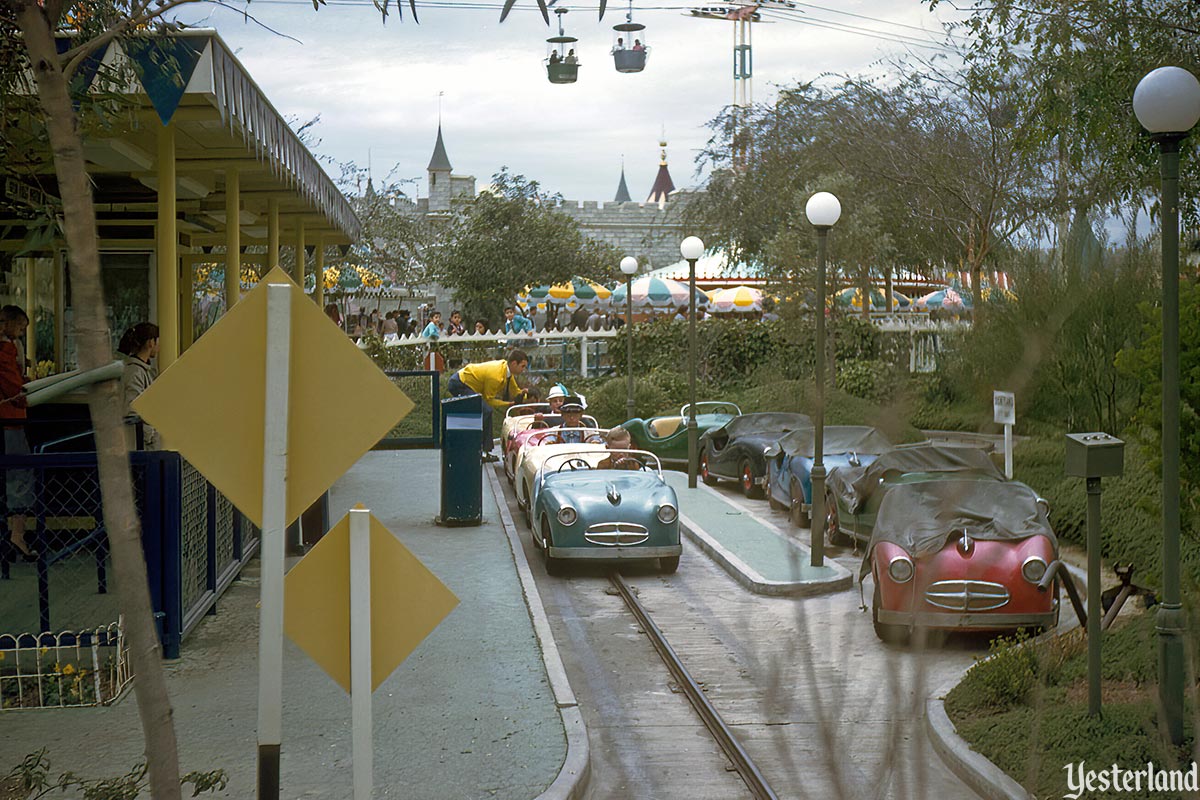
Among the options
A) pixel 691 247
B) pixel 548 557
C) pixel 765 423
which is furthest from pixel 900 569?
pixel 691 247

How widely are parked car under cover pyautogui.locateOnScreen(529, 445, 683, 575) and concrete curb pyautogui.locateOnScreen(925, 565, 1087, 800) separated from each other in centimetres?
463

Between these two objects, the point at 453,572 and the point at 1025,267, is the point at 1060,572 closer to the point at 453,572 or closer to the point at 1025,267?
the point at 453,572

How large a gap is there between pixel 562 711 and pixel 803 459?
8163mm

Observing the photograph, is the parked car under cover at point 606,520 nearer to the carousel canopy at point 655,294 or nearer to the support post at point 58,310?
the support post at point 58,310

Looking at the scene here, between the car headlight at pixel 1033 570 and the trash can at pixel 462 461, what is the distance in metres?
6.65

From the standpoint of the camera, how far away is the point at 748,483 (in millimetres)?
17828

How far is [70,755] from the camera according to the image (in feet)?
20.5

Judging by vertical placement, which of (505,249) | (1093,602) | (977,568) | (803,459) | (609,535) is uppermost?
(505,249)

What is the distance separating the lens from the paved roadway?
2207 millimetres

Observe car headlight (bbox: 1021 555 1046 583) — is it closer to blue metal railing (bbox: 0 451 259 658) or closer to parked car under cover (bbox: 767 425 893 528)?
parked car under cover (bbox: 767 425 893 528)

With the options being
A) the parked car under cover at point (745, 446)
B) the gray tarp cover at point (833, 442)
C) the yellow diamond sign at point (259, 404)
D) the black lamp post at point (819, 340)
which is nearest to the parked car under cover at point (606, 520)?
the black lamp post at point (819, 340)

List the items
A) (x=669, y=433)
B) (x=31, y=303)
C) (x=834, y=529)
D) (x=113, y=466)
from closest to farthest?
(x=113, y=466) → (x=31, y=303) → (x=834, y=529) → (x=669, y=433)

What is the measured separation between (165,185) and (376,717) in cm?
407

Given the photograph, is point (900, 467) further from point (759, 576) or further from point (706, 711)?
point (706, 711)
